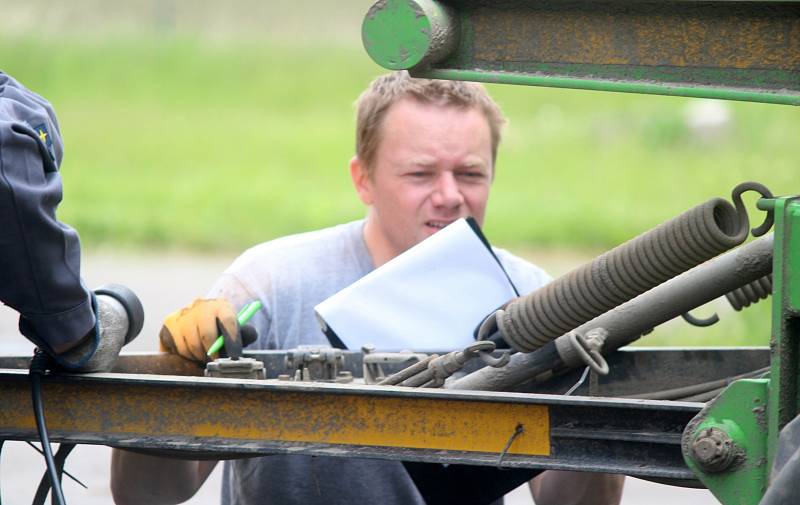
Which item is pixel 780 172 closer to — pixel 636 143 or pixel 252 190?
pixel 636 143

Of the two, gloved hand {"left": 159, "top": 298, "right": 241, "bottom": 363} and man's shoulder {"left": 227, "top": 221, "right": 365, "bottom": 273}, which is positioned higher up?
man's shoulder {"left": 227, "top": 221, "right": 365, "bottom": 273}

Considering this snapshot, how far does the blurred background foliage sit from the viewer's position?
9.89 meters

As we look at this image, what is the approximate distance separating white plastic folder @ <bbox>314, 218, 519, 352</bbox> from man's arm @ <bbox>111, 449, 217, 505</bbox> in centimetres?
42

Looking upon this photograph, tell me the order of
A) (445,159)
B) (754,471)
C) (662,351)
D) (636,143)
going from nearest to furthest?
1. (754,471)
2. (662,351)
3. (445,159)
4. (636,143)

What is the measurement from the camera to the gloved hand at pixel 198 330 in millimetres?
2322

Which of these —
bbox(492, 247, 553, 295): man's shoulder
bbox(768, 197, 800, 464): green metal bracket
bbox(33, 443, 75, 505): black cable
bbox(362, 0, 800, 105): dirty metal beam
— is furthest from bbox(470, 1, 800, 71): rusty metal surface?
bbox(492, 247, 553, 295): man's shoulder

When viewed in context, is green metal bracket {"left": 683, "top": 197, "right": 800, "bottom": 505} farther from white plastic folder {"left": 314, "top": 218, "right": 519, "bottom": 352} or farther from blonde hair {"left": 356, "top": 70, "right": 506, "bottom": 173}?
blonde hair {"left": 356, "top": 70, "right": 506, "bottom": 173}

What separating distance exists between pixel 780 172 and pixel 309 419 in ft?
30.1

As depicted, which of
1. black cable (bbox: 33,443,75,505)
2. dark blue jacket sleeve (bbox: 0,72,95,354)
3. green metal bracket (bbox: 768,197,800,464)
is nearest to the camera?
green metal bracket (bbox: 768,197,800,464)

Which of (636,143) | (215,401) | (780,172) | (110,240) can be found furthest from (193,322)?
(636,143)

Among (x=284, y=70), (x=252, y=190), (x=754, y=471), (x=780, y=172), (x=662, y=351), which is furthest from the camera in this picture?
(x=284, y=70)

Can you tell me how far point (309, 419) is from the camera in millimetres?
1938

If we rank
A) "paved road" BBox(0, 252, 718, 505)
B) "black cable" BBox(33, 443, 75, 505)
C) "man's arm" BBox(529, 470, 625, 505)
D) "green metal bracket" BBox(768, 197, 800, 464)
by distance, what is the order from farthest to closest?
"paved road" BBox(0, 252, 718, 505) < "man's arm" BBox(529, 470, 625, 505) < "black cable" BBox(33, 443, 75, 505) < "green metal bracket" BBox(768, 197, 800, 464)

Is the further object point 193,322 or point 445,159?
point 445,159
